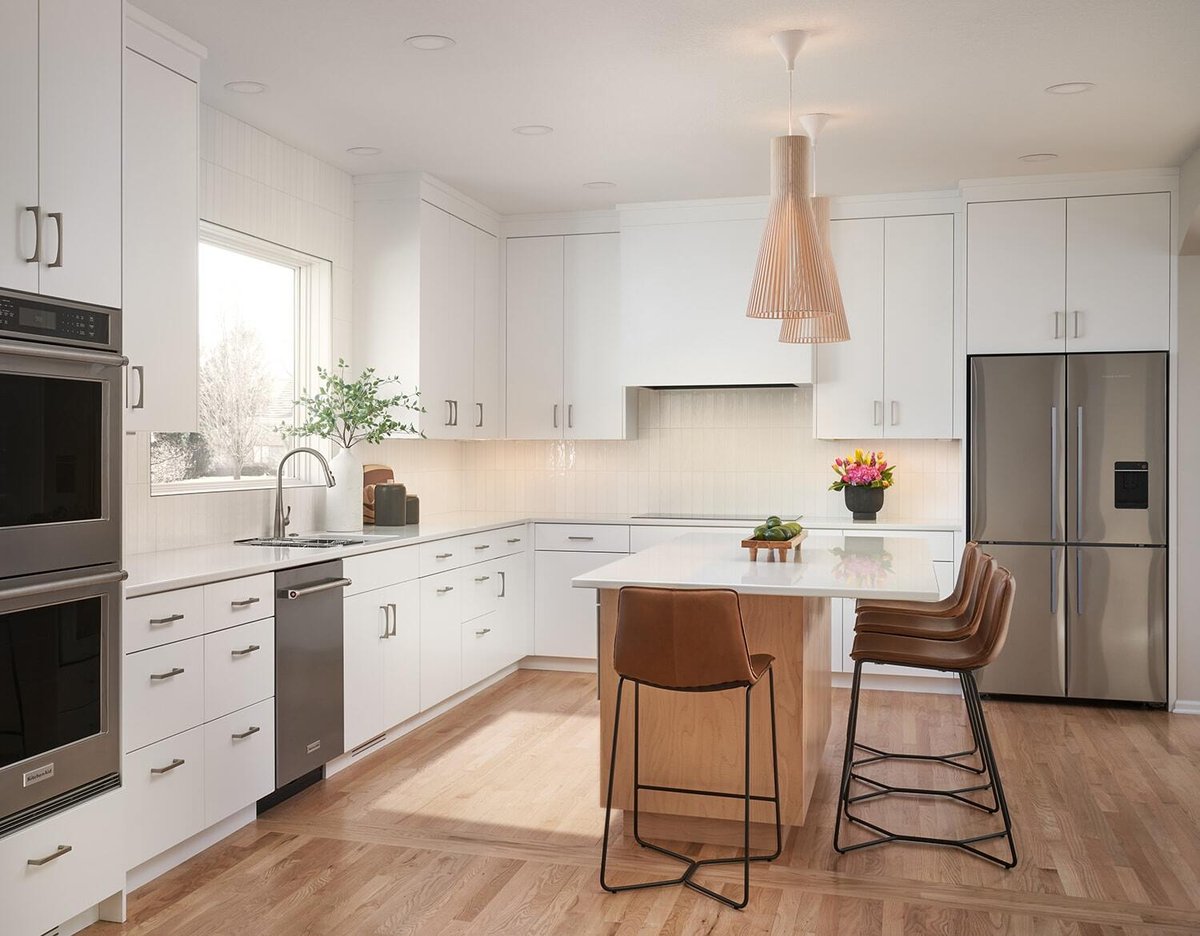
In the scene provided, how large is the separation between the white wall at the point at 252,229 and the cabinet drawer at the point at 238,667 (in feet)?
2.01

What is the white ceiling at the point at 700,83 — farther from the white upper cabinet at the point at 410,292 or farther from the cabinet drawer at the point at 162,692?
the cabinet drawer at the point at 162,692

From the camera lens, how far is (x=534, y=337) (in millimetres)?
6215

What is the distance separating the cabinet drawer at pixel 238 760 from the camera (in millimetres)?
3250

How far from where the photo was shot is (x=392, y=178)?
5.12 m

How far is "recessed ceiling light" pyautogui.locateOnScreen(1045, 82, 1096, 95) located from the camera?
3.87m

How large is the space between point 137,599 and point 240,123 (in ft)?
7.31

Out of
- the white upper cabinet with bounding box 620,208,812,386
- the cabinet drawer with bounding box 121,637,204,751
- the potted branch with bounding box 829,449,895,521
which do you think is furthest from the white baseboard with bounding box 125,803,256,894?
the potted branch with bounding box 829,449,895,521

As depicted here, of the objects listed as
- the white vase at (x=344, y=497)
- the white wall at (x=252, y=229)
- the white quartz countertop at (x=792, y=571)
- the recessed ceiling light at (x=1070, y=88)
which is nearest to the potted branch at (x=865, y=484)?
the white quartz countertop at (x=792, y=571)

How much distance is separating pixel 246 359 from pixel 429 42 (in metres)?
1.71

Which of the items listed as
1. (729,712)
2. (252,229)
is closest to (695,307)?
(252,229)

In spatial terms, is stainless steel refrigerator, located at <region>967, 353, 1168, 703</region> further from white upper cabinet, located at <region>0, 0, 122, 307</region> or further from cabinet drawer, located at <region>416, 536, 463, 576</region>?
white upper cabinet, located at <region>0, 0, 122, 307</region>

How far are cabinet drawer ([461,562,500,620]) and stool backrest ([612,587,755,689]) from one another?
2289mm

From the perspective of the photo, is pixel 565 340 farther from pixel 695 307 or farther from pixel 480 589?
pixel 480 589

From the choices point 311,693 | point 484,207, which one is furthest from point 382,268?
point 311,693
